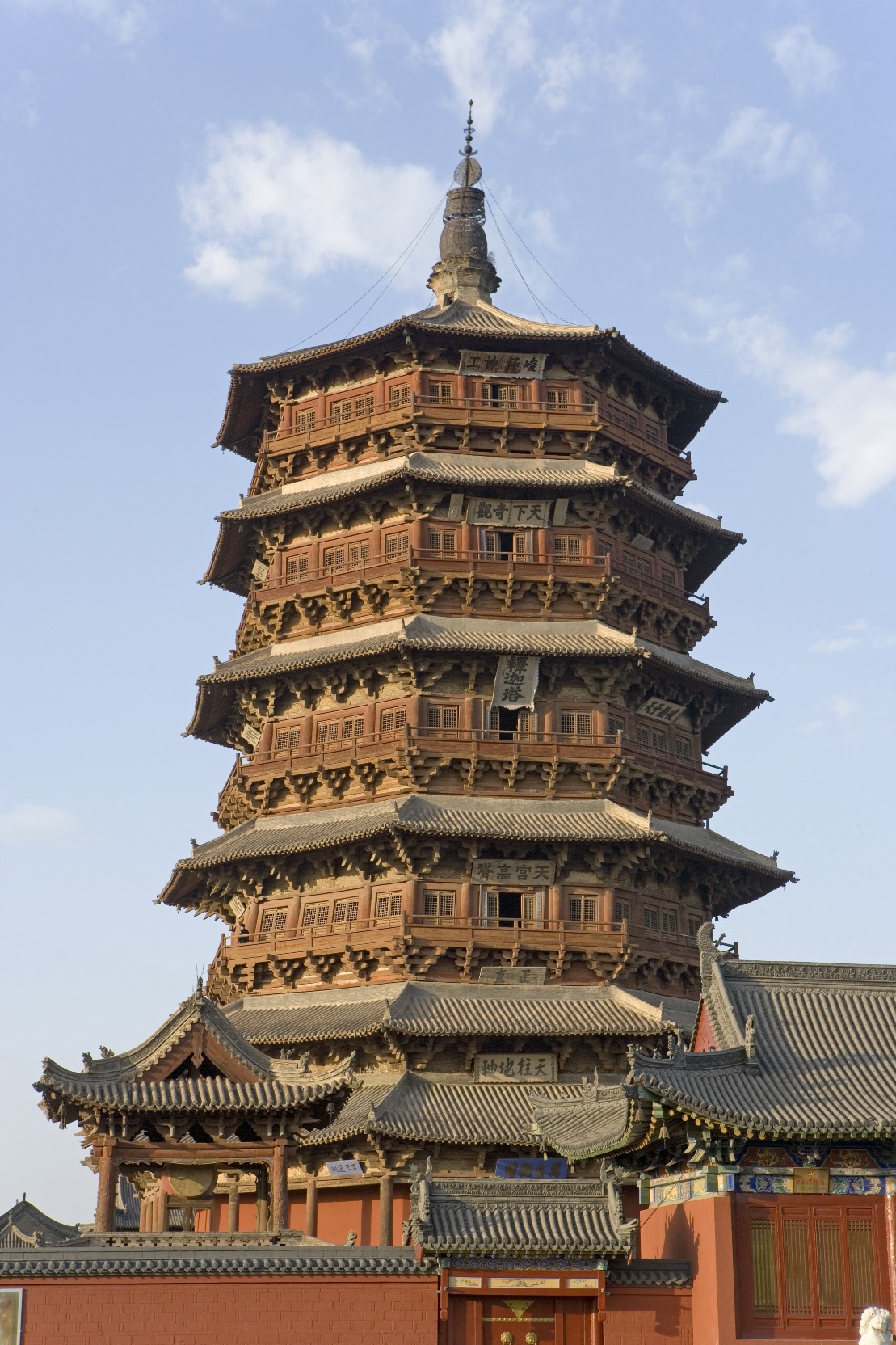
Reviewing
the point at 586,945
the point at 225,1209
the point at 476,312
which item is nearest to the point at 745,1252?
the point at 586,945

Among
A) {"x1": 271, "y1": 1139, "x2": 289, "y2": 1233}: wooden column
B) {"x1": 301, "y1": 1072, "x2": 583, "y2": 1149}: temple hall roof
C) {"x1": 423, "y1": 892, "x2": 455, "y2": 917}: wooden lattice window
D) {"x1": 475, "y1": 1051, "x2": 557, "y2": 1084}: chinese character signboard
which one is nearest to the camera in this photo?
{"x1": 271, "y1": 1139, "x2": 289, "y2": 1233}: wooden column

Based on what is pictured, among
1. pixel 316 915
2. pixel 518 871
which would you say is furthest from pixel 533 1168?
pixel 316 915

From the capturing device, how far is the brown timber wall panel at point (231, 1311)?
22.1 metres

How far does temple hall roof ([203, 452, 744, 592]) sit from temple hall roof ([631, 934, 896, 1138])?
44.7 feet

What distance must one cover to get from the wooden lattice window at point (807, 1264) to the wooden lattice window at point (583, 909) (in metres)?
11.8

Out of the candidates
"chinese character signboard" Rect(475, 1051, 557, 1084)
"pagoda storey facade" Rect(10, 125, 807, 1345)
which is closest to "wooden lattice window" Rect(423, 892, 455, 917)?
"pagoda storey facade" Rect(10, 125, 807, 1345)

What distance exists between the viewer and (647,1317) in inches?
907

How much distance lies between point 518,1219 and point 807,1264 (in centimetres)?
413

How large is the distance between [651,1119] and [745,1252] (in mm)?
2208

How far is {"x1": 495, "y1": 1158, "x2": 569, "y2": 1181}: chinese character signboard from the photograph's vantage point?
3020 centimetres

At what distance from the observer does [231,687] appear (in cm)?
3916

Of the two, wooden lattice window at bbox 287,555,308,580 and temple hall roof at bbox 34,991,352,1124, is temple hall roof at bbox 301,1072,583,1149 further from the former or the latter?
wooden lattice window at bbox 287,555,308,580

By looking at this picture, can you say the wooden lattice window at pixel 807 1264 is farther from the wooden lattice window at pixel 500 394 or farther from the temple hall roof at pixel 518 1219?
the wooden lattice window at pixel 500 394

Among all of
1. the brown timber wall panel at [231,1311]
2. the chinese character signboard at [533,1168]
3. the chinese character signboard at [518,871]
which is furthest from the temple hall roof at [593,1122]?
the chinese character signboard at [518,871]
